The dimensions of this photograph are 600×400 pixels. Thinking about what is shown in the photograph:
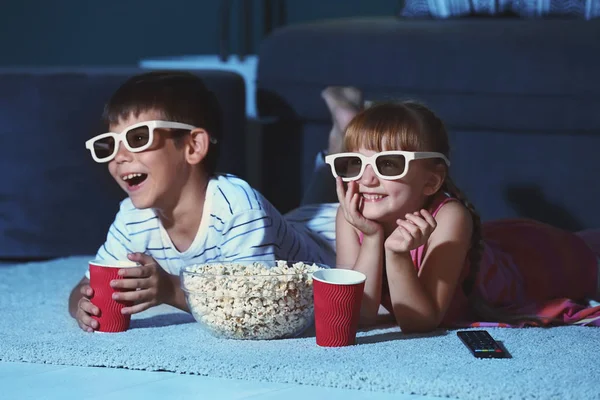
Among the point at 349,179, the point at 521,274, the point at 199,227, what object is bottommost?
the point at 521,274

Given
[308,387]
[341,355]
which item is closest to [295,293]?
[341,355]

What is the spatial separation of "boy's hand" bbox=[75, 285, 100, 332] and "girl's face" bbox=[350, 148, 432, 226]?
0.56 meters

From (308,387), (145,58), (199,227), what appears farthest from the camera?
(145,58)

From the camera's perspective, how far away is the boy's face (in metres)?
2.00

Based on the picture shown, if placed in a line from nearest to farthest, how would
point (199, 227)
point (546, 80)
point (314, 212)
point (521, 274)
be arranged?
point (199, 227) < point (521, 274) < point (314, 212) < point (546, 80)

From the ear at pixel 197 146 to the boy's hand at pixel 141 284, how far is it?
1.03ft

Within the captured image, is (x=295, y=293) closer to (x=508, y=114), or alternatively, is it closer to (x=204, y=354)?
(x=204, y=354)

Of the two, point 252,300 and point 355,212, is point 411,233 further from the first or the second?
point 252,300

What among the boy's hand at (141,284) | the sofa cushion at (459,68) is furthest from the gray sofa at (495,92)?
the boy's hand at (141,284)

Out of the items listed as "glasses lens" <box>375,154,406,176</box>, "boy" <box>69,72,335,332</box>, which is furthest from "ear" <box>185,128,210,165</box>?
"glasses lens" <box>375,154,406,176</box>

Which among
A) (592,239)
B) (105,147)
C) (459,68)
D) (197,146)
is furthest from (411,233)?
(459,68)

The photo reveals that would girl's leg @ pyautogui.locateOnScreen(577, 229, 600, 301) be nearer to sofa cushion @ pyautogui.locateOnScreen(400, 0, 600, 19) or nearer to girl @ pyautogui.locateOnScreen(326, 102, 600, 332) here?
girl @ pyautogui.locateOnScreen(326, 102, 600, 332)

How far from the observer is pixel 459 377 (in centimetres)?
153

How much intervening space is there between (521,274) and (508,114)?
60 centimetres
